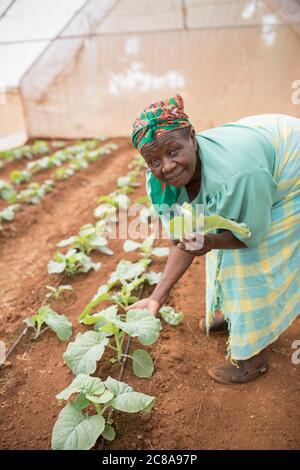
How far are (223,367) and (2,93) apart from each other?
7.45 m

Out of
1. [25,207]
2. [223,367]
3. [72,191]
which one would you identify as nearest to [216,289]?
[223,367]

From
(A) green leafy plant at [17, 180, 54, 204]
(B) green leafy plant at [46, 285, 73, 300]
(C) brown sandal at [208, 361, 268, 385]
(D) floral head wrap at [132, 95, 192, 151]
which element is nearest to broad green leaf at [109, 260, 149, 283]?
(B) green leafy plant at [46, 285, 73, 300]

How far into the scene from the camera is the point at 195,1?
6711 mm

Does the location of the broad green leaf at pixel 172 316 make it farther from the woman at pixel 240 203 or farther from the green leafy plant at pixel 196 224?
the green leafy plant at pixel 196 224

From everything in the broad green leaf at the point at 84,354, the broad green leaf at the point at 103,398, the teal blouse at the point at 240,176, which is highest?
the teal blouse at the point at 240,176

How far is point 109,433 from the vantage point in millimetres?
1480

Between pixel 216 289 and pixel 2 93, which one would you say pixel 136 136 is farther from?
pixel 2 93

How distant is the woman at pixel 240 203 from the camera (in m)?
1.30

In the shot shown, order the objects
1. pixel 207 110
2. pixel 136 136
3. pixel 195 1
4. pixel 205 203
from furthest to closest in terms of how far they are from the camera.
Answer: pixel 207 110 → pixel 195 1 → pixel 205 203 → pixel 136 136

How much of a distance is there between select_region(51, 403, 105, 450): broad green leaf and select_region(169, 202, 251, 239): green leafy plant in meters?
0.81

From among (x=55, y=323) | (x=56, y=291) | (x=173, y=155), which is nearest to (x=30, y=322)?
(x=55, y=323)

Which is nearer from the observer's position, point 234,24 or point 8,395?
point 8,395

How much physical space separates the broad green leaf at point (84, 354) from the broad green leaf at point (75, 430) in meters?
0.16

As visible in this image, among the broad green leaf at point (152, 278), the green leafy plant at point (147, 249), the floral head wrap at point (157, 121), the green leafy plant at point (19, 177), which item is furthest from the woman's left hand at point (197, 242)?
the green leafy plant at point (19, 177)
